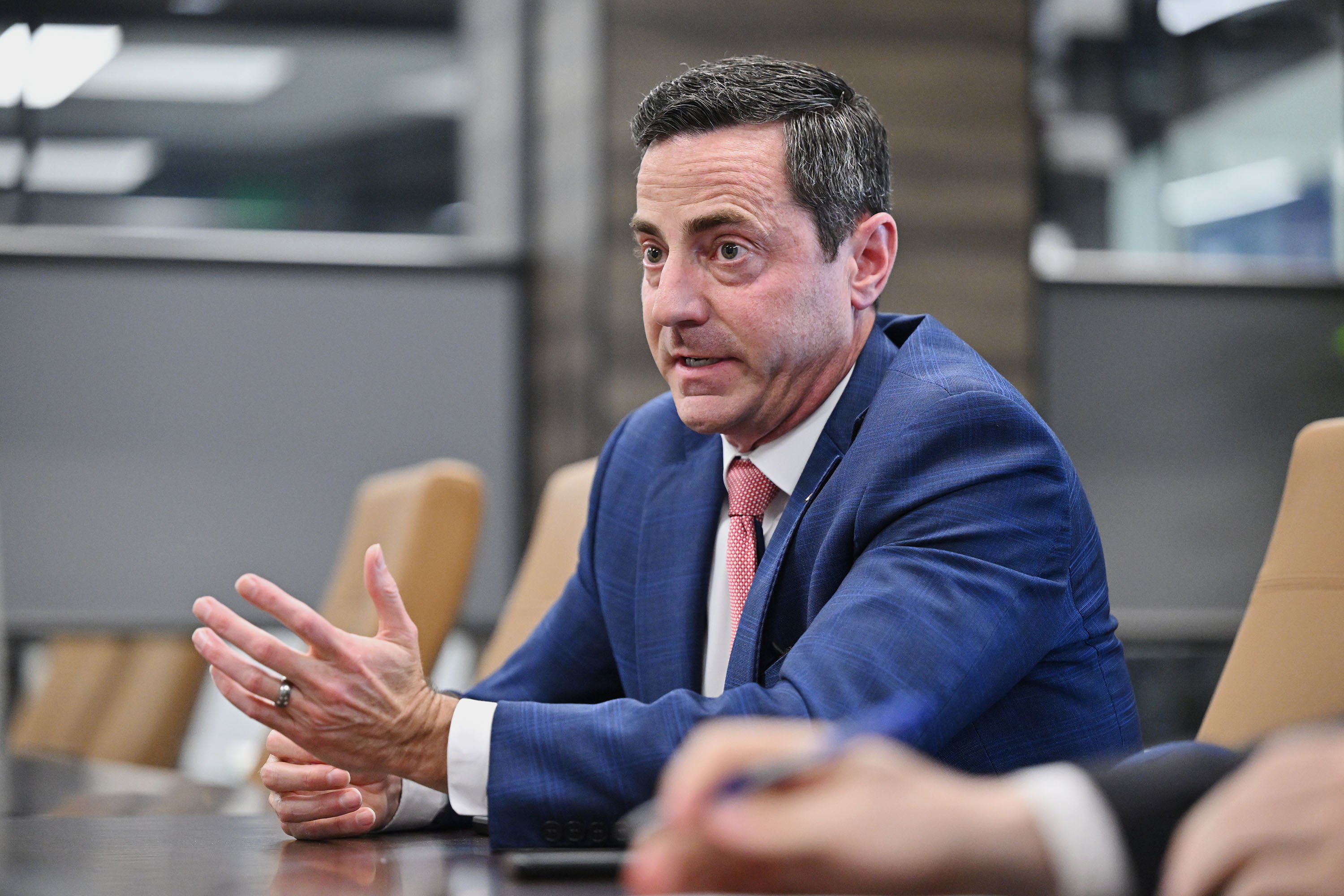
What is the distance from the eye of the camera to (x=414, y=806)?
1.41 meters

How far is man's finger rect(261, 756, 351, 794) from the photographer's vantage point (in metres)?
1.35

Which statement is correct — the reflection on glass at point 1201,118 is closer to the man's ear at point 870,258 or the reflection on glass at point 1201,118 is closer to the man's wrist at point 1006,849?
the man's ear at point 870,258

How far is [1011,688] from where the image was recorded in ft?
4.61

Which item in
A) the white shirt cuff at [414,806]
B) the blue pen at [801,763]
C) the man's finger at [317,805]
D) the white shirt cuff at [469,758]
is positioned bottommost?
the white shirt cuff at [414,806]

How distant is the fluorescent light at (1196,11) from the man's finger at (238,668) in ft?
14.6

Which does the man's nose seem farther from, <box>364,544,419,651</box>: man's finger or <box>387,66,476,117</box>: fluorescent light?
<box>387,66,476,117</box>: fluorescent light

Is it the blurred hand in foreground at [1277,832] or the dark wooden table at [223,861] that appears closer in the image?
the blurred hand in foreground at [1277,832]

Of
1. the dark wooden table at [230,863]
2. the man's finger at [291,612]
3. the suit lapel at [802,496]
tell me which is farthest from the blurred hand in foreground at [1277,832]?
the suit lapel at [802,496]

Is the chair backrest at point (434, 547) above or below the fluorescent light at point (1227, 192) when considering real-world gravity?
below

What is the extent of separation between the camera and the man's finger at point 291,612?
1169 millimetres

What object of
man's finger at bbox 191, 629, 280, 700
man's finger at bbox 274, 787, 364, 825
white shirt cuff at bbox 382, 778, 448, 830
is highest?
man's finger at bbox 191, 629, 280, 700

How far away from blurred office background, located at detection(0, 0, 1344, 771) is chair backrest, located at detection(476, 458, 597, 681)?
5.77 feet

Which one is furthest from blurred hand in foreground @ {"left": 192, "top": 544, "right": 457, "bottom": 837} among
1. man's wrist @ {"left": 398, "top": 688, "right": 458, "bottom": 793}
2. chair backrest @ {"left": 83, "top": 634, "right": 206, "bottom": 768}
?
chair backrest @ {"left": 83, "top": 634, "right": 206, "bottom": 768}

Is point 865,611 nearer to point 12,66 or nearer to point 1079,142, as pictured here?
point 1079,142
